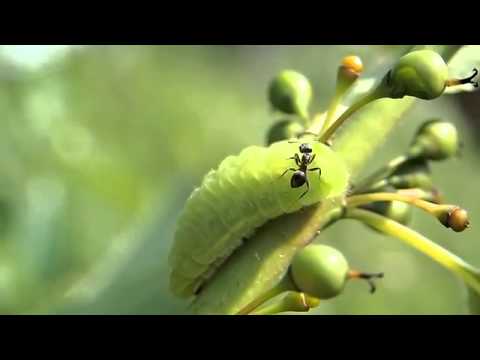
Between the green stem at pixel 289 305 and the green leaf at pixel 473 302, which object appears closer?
the green stem at pixel 289 305

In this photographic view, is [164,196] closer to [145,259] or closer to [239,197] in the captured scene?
[145,259]

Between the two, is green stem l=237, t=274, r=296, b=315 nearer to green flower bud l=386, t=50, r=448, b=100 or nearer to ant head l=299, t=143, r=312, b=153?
ant head l=299, t=143, r=312, b=153

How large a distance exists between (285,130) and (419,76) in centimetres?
65

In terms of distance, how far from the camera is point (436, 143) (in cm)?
301

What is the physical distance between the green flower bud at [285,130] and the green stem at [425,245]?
377 mm

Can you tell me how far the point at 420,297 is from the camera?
289 inches

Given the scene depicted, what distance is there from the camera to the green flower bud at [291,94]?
3.05 metres

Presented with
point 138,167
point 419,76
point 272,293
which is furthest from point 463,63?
point 138,167

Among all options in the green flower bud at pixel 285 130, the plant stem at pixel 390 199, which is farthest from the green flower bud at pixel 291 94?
the plant stem at pixel 390 199

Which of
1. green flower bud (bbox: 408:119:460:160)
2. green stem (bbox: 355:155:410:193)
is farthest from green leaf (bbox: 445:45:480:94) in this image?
green stem (bbox: 355:155:410:193)

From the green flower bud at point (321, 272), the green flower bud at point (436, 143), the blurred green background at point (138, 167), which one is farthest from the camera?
the blurred green background at point (138, 167)

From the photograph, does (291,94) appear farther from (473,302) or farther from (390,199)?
(473,302)

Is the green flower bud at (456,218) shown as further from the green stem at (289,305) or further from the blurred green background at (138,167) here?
the blurred green background at (138,167)

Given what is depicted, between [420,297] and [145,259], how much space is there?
2873 mm
